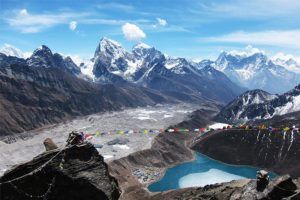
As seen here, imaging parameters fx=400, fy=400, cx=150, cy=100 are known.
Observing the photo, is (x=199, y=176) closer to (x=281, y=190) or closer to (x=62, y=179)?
(x=62, y=179)

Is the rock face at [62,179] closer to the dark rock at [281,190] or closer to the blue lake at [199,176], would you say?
the dark rock at [281,190]

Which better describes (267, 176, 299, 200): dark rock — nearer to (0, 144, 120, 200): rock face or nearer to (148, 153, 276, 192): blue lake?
(0, 144, 120, 200): rock face

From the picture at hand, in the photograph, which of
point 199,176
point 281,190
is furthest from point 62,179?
point 199,176

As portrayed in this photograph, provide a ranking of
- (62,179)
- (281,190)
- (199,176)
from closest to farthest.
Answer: (281,190) → (62,179) → (199,176)

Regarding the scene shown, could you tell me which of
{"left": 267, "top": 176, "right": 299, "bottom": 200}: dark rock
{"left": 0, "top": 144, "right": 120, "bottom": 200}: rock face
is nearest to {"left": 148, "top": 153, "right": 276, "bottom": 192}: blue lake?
{"left": 0, "top": 144, "right": 120, "bottom": 200}: rock face

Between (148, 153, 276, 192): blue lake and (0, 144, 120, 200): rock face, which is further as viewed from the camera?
(148, 153, 276, 192): blue lake

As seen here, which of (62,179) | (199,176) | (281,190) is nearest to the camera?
(281,190)
